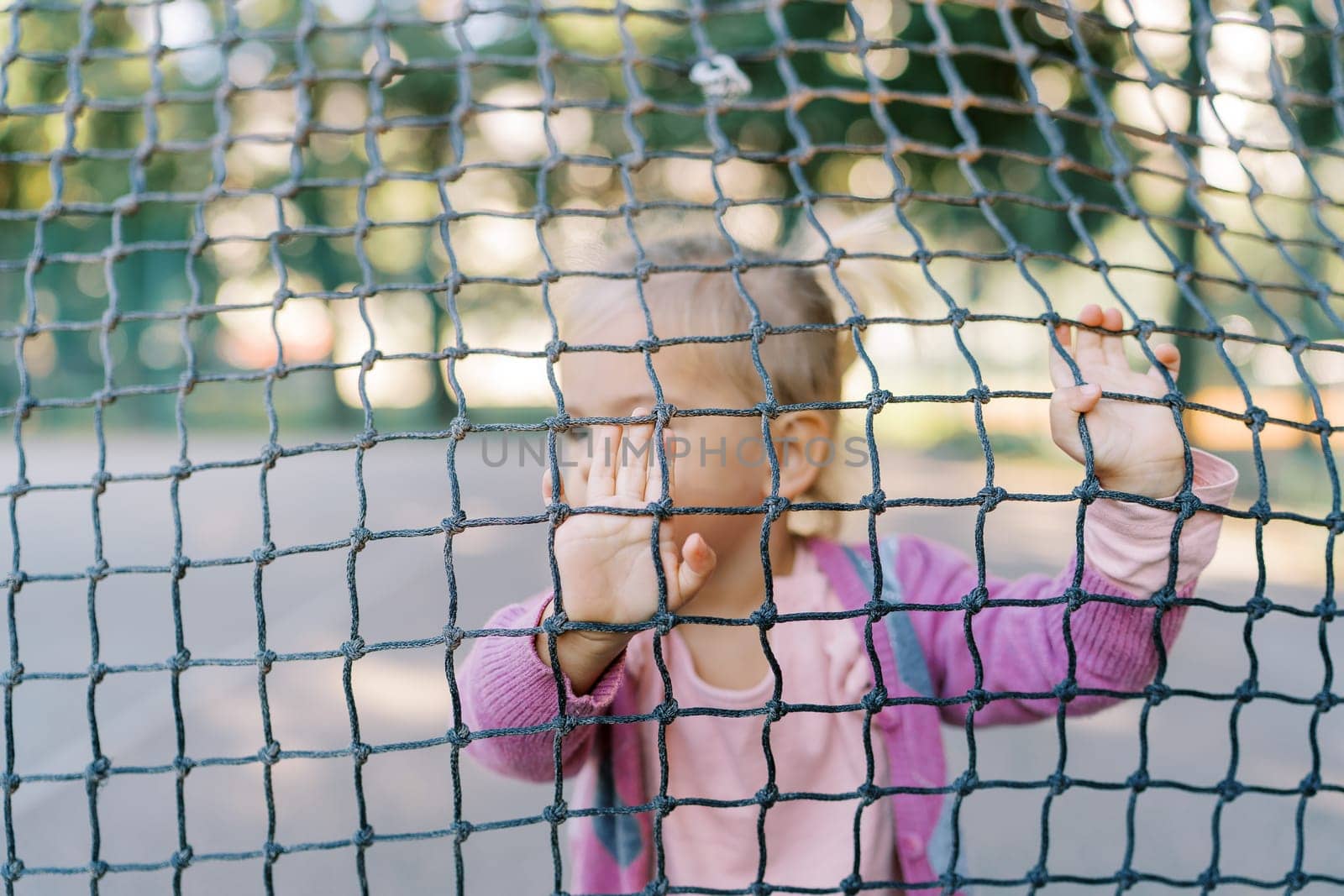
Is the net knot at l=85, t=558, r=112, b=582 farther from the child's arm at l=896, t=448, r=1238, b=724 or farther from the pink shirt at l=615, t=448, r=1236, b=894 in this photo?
the child's arm at l=896, t=448, r=1238, b=724

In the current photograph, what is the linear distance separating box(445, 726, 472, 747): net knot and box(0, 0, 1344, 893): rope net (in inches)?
0.5

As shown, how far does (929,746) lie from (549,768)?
43 centimetres

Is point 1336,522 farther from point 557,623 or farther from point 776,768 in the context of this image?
point 557,623

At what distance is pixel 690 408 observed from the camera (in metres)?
1.09

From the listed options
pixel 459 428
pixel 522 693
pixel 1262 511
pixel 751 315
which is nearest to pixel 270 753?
pixel 522 693

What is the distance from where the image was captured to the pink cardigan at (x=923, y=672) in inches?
37.3

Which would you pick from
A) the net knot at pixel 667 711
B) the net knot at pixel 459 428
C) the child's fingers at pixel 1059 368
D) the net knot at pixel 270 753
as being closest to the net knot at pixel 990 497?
the child's fingers at pixel 1059 368

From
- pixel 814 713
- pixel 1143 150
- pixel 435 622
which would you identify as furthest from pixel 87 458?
pixel 814 713

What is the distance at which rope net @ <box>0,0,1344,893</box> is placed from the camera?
0.97 m

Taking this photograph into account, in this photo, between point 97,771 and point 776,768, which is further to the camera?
point 776,768

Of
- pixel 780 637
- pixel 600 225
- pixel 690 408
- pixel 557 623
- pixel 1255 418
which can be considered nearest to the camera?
pixel 557 623

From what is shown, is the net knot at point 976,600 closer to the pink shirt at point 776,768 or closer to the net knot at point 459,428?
the pink shirt at point 776,768

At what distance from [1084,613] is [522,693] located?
0.57m

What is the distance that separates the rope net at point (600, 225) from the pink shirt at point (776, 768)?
2.6 inches
